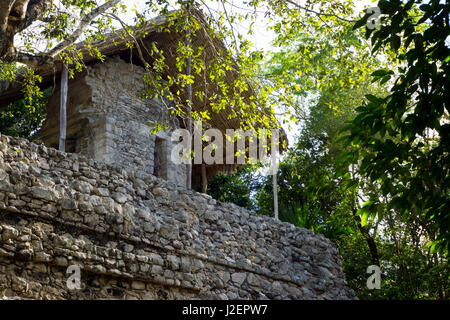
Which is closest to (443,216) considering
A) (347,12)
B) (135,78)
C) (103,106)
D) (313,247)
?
(347,12)

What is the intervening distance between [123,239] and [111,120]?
4.99m

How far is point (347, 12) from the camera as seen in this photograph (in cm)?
752

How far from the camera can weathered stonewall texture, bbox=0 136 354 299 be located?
6.24 meters

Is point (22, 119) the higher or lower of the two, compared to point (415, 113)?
higher

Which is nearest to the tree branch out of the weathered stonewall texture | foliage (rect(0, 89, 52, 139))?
the weathered stonewall texture

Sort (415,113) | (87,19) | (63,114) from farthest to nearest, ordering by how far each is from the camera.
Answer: (63,114)
(87,19)
(415,113)

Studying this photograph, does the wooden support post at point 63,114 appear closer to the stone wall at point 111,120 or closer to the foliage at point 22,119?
the stone wall at point 111,120

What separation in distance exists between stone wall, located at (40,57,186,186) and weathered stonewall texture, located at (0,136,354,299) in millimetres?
3153

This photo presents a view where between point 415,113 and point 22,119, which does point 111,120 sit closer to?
point 22,119

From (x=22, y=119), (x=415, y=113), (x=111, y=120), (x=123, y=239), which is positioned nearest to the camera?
(x=415, y=113)

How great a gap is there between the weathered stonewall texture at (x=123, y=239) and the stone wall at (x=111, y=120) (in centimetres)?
315

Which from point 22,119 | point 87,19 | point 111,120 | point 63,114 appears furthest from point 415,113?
point 22,119

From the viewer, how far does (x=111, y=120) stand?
1169 cm

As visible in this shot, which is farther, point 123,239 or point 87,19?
point 123,239
